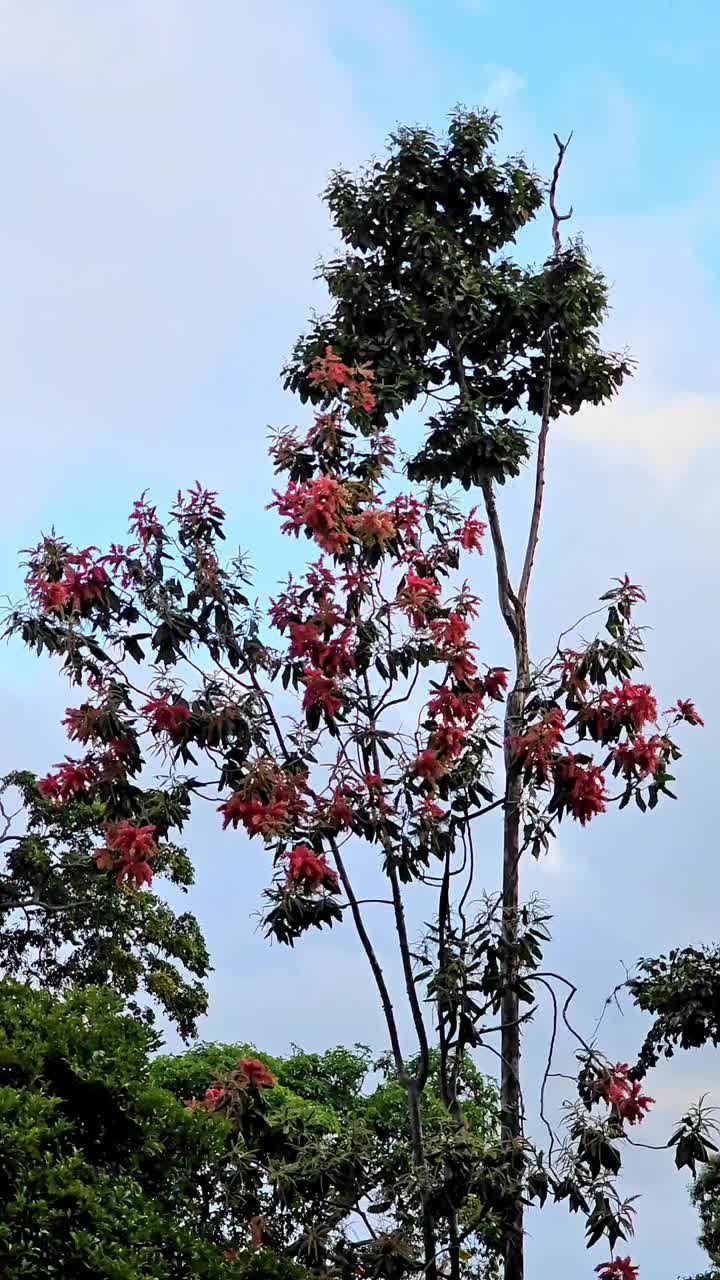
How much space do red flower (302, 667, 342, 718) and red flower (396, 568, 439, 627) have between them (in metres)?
0.50

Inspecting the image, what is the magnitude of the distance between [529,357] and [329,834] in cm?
340

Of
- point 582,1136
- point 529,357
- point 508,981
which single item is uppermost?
point 529,357

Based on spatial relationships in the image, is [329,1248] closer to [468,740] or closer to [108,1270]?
[108,1270]

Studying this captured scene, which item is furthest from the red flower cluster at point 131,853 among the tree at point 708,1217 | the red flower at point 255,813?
the tree at point 708,1217

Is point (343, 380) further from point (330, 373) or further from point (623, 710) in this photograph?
point (623, 710)

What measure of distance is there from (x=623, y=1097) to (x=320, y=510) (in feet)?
8.70

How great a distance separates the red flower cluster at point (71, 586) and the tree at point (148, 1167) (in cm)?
157

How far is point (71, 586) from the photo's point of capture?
19.7 feet

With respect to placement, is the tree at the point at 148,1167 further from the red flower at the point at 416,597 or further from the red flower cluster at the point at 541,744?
the red flower at the point at 416,597

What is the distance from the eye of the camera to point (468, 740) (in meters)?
6.04

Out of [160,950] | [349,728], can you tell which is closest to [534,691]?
[349,728]

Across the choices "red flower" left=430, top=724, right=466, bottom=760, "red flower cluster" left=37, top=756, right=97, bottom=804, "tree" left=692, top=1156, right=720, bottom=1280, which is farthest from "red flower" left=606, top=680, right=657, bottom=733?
"tree" left=692, top=1156, right=720, bottom=1280

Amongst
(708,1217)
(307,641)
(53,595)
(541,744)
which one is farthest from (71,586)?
(708,1217)

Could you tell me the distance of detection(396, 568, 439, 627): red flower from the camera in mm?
5840
